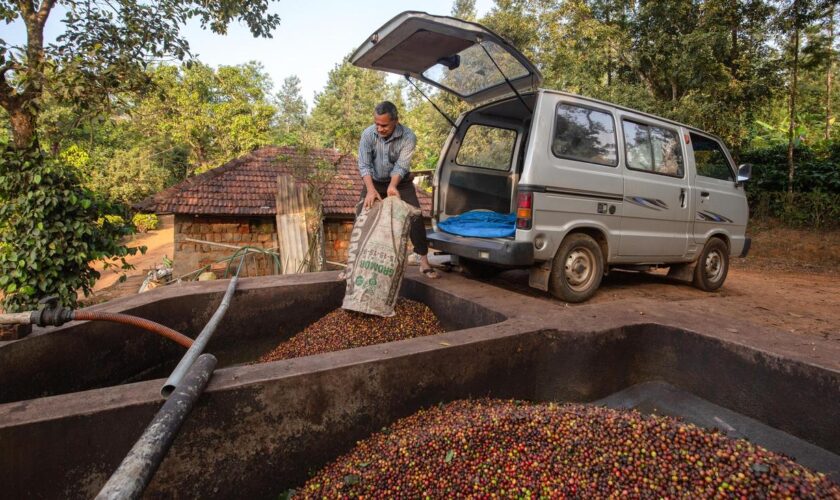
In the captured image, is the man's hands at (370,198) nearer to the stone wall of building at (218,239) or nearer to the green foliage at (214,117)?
the stone wall of building at (218,239)

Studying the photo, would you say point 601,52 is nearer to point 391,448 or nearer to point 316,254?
point 316,254

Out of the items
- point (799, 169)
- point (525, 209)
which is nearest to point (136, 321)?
point (525, 209)

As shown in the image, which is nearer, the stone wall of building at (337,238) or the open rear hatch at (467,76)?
the open rear hatch at (467,76)

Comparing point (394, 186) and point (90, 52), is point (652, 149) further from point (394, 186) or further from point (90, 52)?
point (90, 52)

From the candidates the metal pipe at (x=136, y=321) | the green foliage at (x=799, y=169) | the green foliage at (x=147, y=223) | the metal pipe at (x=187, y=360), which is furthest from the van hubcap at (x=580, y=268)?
the green foliage at (x=147, y=223)

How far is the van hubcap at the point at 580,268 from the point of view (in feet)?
13.3

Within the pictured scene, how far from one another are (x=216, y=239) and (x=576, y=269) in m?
10.5

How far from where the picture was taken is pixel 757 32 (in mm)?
11977

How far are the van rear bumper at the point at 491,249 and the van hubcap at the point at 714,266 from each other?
311cm

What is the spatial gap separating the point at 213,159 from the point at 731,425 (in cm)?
2742

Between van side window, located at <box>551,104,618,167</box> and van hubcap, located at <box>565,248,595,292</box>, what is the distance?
35.3 inches

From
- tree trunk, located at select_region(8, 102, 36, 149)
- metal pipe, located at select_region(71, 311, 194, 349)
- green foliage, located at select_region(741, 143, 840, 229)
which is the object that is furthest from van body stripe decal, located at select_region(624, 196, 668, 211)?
green foliage, located at select_region(741, 143, 840, 229)

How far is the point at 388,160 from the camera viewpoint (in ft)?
14.1

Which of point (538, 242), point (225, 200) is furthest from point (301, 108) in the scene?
point (538, 242)
